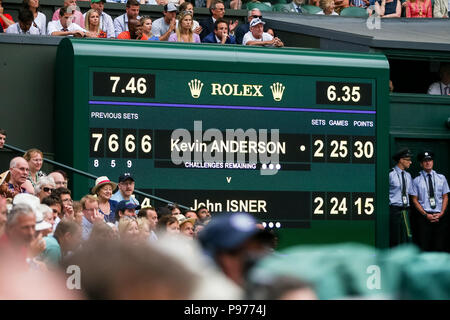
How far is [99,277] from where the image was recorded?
10.4ft

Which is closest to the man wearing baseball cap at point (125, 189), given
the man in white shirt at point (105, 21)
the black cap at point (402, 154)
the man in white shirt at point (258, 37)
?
the man in white shirt at point (105, 21)

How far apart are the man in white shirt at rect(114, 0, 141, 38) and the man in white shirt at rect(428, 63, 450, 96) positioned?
4.63m

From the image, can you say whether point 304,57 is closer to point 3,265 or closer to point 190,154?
point 190,154

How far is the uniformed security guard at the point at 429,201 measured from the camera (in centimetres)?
1658

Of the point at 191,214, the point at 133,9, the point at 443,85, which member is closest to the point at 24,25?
the point at 133,9

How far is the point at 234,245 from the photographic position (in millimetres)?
3318

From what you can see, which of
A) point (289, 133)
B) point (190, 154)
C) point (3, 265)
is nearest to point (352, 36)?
point (289, 133)

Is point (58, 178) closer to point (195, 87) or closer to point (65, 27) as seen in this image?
point (195, 87)

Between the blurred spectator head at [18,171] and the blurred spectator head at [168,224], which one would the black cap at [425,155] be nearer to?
the blurred spectator head at [168,224]

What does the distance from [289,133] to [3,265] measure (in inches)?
451

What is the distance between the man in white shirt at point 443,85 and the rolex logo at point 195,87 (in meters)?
4.47

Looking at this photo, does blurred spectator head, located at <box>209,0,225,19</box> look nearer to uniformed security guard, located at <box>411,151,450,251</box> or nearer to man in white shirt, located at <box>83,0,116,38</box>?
man in white shirt, located at <box>83,0,116,38</box>

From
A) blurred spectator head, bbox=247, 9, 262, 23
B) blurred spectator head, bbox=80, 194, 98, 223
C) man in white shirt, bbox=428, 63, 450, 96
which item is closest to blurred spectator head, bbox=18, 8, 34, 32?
blurred spectator head, bbox=247, 9, 262, 23
